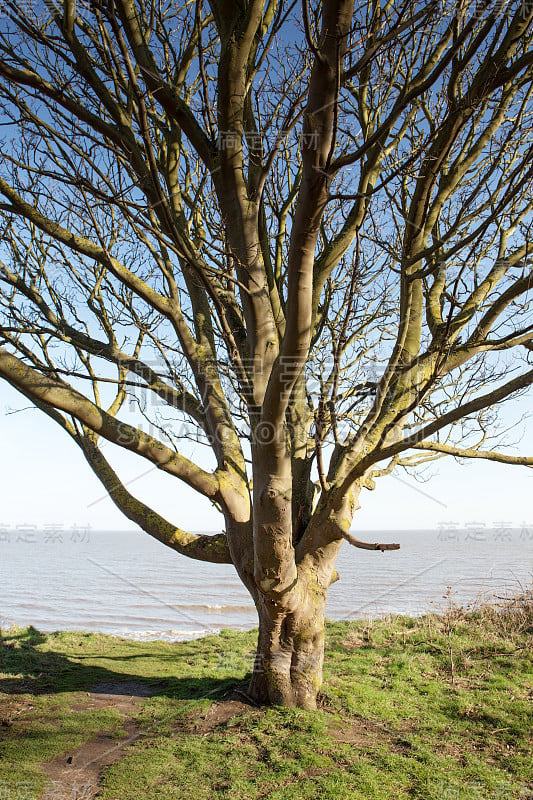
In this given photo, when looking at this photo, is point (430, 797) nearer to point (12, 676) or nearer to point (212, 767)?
point (212, 767)

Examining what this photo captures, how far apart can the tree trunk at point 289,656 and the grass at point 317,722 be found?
19 cm

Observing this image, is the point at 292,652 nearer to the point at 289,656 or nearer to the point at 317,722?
the point at 289,656

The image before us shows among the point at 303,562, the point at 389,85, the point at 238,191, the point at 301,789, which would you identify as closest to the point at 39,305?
the point at 238,191

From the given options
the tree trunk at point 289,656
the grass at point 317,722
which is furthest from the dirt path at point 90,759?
the tree trunk at point 289,656

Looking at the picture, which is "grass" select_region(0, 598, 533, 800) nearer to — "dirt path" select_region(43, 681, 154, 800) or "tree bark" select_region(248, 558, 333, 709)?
"dirt path" select_region(43, 681, 154, 800)

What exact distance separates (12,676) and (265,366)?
4.99 metres

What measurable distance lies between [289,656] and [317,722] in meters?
0.63

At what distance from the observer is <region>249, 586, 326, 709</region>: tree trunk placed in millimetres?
5074

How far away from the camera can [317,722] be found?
4.73 m

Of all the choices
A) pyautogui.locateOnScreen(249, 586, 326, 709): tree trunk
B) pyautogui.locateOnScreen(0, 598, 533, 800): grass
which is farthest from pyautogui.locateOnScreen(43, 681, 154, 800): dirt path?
pyautogui.locateOnScreen(249, 586, 326, 709): tree trunk

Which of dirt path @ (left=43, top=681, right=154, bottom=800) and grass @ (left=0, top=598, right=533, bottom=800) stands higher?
grass @ (left=0, top=598, right=533, bottom=800)

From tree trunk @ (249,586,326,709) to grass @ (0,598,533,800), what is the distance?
0.64ft

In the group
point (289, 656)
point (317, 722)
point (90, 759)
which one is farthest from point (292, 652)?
point (90, 759)

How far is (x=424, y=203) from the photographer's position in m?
4.82
